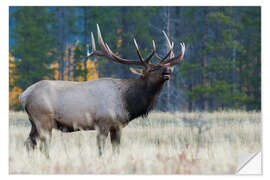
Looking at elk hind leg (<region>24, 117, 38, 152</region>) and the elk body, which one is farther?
elk hind leg (<region>24, 117, 38, 152</region>)

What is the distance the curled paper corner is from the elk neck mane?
1879mm

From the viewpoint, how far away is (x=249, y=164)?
6.48 m

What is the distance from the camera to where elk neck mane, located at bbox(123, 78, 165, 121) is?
758cm

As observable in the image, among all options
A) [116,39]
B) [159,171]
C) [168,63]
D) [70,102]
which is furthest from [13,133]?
[116,39]

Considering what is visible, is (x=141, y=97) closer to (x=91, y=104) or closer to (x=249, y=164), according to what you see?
(x=91, y=104)

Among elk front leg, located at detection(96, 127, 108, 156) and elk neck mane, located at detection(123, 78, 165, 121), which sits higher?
elk neck mane, located at detection(123, 78, 165, 121)

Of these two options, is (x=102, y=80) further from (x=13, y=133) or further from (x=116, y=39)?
(x=116, y=39)

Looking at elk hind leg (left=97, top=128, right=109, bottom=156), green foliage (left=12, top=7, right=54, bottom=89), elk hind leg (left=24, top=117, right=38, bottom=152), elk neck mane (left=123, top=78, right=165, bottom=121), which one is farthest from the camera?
green foliage (left=12, top=7, right=54, bottom=89)

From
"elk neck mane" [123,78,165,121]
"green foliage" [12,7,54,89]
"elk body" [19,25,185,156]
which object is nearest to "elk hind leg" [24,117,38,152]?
"elk body" [19,25,185,156]

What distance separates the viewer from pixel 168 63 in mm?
7832

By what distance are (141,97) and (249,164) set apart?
7.47ft

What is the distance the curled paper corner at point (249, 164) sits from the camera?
6062mm

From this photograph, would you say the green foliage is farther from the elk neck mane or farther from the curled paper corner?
the curled paper corner

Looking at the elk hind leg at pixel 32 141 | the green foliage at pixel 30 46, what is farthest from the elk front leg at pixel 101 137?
the green foliage at pixel 30 46
